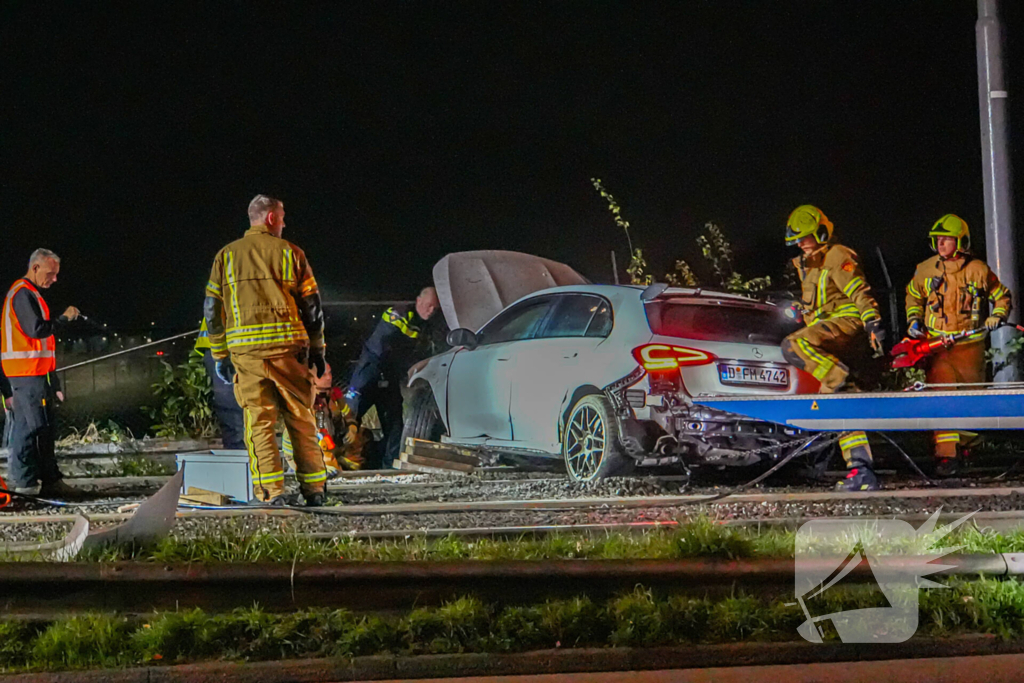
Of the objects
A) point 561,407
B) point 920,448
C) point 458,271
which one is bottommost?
point 920,448

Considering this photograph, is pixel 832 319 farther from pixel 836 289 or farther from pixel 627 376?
pixel 627 376

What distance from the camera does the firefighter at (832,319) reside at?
24.1 ft

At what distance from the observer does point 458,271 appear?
1066cm

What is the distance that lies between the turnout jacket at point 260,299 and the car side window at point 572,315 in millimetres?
2071

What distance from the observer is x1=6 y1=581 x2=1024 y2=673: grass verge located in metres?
3.67

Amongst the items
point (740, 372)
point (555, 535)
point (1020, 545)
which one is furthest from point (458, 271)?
point (1020, 545)

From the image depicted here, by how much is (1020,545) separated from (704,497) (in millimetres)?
2169

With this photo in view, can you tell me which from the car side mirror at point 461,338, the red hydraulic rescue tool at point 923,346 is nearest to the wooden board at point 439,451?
the car side mirror at point 461,338

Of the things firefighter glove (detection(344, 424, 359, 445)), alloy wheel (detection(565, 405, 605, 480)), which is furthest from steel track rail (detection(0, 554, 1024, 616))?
firefighter glove (detection(344, 424, 359, 445))

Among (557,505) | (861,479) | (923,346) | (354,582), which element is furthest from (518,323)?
(354,582)

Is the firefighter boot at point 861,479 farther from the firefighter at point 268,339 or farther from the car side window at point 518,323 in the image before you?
the firefighter at point 268,339

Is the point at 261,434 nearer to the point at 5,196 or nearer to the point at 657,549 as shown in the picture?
the point at 657,549

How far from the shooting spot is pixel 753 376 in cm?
733

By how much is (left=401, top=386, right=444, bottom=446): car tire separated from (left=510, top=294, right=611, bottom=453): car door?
152cm
